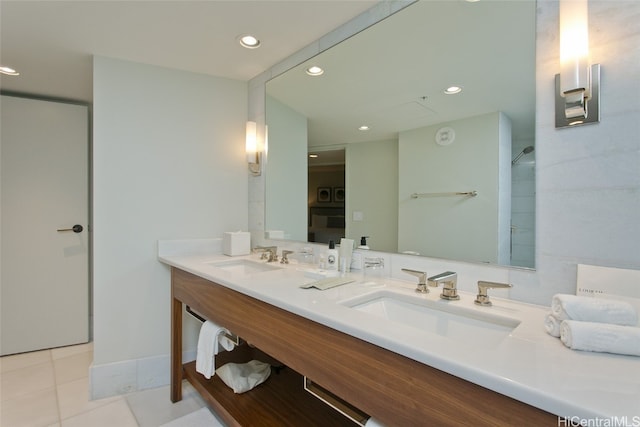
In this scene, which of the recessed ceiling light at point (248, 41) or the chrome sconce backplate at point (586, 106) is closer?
the chrome sconce backplate at point (586, 106)

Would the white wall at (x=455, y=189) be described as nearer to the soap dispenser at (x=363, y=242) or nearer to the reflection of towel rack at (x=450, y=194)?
the reflection of towel rack at (x=450, y=194)

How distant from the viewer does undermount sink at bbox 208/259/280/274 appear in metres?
1.74

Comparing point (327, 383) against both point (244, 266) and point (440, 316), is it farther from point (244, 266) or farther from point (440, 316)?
point (244, 266)

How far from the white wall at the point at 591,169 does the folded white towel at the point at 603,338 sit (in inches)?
11.8

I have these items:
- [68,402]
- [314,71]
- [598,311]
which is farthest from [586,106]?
[68,402]

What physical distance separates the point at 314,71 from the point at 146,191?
135 cm

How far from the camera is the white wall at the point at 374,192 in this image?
1.46m

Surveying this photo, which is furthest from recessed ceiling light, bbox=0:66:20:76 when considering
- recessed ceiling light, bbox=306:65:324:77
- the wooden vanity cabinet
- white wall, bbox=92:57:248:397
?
recessed ceiling light, bbox=306:65:324:77

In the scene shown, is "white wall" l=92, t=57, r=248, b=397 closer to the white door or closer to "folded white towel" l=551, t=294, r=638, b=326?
the white door

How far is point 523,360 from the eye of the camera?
60 cm

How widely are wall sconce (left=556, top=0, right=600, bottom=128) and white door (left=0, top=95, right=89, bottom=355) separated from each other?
3.34 meters

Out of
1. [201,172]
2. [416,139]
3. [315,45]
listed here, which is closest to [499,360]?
[416,139]

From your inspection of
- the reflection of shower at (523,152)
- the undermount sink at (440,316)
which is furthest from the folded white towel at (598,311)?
the reflection of shower at (523,152)

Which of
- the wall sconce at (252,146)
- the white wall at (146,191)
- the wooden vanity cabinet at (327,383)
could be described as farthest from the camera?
the wall sconce at (252,146)
